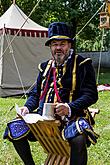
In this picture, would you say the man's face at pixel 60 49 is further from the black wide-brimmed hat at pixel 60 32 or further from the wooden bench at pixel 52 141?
the wooden bench at pixel 52 141

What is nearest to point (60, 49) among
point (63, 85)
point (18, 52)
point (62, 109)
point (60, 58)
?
point (60, 58)

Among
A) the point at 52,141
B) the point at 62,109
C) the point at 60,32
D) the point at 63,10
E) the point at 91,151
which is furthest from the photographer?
the point at 63,10

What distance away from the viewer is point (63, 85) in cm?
291

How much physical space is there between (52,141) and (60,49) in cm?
64

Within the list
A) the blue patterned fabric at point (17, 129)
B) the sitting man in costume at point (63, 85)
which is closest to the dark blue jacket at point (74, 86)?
the sitting man in costume at point (63, 85)

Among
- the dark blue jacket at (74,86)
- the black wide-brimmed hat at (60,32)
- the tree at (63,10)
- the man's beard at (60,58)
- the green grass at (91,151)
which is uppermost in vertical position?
the black wide-brimmed hat at (60,32)

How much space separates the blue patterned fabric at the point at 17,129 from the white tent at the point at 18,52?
5626mm

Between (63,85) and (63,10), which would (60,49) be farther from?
(63,10)

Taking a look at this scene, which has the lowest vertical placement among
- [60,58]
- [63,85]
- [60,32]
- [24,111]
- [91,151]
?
[91,151]

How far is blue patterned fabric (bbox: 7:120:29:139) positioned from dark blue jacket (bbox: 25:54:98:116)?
130mm

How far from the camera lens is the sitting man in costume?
110 inches

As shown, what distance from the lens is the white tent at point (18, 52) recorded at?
8570 mm

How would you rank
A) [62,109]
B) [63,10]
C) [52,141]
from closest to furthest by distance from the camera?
[62,109] → [52,141] → [63,10]

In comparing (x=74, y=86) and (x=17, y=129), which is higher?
(x=74, y=86)
